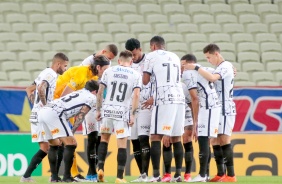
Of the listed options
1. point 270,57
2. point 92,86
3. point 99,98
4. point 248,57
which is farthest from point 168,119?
point 270,57

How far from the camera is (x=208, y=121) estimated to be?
16219 millimetres

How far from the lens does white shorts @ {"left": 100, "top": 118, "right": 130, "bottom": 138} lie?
15539 mm

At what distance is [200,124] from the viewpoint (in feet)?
53.3

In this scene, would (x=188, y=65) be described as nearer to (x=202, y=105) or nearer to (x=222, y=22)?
(x=202, y=105)

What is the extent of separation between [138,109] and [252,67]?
28.3ft

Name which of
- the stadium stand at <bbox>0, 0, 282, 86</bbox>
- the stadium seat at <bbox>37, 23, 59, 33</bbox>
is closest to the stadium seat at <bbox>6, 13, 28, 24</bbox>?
the stadium stand at <bbox>0, 0, 282, 86</bbox>

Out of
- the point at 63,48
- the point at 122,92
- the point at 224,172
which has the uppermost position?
the point at 63,48

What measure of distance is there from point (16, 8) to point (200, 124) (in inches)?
409

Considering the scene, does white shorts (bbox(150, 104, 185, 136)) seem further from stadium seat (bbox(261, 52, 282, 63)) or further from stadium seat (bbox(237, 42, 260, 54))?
stadium seat (bbox(237, 42, 260, 54))

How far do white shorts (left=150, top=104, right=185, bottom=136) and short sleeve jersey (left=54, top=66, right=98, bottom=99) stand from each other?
114 centimetres

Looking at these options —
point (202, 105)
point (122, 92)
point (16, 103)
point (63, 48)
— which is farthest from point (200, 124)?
point (63, 48)

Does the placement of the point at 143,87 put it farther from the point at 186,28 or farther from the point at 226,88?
the point at 186,28

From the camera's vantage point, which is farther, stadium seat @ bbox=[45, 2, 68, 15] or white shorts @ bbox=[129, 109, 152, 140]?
stadium seat @ bbox=[45, 2, 68, 15]

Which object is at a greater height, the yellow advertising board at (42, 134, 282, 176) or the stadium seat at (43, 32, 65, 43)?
the stadium seat at (43, 32, 65, 43)
